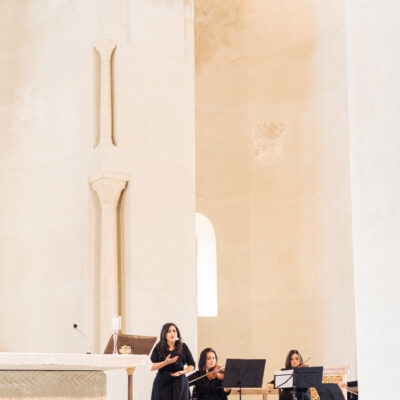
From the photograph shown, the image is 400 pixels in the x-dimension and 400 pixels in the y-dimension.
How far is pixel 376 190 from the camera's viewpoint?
480cm

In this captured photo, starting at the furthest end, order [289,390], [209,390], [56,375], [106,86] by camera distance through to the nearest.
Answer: [106,86] < [289,390] < [209,390] < [56,375]

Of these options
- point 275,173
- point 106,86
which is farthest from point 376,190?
point 275,173

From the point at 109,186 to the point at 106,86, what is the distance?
59.3 inches

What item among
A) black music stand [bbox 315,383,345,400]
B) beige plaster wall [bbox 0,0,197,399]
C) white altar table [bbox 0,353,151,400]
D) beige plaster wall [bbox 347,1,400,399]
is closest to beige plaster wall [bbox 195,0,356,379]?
beige plaster wall [bbox 0,0,197,399]

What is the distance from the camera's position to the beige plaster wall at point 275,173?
1316 centimetres

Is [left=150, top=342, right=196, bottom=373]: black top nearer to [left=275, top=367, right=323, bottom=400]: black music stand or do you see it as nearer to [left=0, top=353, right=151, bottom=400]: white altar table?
[left=275, top=367, right=323, bottom=400]: black music stand

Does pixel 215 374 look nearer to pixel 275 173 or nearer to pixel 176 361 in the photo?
pixel 176 361

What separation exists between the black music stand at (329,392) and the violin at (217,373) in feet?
4.15

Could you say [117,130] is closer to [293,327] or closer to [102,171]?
[102,171]

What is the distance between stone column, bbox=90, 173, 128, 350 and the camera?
34.9 feet

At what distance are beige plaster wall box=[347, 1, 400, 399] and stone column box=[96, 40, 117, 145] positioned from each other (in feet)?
20.8

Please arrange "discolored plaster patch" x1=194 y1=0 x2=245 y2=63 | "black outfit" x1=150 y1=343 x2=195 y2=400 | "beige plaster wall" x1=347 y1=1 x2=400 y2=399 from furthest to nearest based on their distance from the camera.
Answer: "discolored plaster patch" x1=194 y1=0 x2=245 y2=63
"black outfit" x1=150 y1=343 x2=195 y2=400
"beige plaster wall" x1=347 y1=1 x2=400 y2=399

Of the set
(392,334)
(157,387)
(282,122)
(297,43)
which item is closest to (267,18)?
(297,43)

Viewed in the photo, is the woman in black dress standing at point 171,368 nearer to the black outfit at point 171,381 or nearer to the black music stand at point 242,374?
the black outfit at point 171,381
